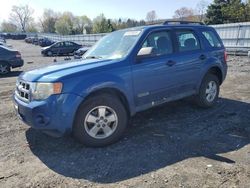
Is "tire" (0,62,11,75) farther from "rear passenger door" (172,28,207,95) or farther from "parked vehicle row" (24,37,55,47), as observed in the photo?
"parked vehicle row" (24,37,55,47)

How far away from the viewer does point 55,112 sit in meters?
4.05

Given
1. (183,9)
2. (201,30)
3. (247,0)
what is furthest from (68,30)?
A: (201,30)

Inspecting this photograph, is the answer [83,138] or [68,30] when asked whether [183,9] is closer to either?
[68,30]

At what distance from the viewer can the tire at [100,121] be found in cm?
430

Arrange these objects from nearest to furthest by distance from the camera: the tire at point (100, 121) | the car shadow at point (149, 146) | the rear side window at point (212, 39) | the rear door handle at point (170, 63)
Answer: the car shadow at point (149, 146), the tire at point (100, 121), the rear door handle at point (170, 63), the rear side window at point (212, 39)

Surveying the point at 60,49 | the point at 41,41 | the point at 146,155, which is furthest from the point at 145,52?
the point at 41,41

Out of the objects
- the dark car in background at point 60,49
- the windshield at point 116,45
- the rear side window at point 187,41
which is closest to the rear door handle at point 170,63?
the rear side window at point 187,41

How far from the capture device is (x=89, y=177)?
3670mm

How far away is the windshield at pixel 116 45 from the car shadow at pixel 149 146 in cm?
146

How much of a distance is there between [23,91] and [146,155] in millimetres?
2172

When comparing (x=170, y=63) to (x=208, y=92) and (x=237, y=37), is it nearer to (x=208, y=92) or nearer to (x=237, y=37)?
(x=208, y=92)

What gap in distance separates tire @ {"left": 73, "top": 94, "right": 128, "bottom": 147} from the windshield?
90cm

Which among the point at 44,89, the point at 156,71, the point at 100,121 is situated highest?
the point at 156,71

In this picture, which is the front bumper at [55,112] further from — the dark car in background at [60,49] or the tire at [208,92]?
the dark car in background at [60,49]
